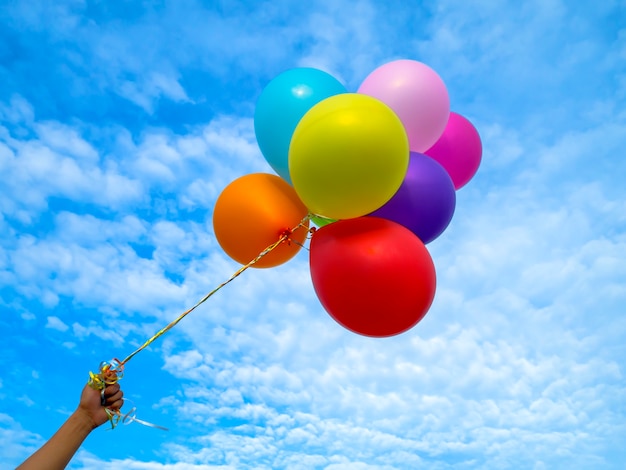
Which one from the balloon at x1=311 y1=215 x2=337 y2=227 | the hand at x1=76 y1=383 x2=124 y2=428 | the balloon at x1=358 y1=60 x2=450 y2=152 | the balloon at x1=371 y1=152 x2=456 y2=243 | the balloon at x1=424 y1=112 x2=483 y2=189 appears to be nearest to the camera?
the hand at x1=76 y1=383 x2=124 y2=428

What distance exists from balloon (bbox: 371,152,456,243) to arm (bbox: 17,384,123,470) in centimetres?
189

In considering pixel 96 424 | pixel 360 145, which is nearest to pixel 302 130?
pixel 360 145

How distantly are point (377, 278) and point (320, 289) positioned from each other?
396mm

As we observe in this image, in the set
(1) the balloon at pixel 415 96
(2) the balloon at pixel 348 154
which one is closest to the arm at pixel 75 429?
(2) the balloon at pixel 348 154

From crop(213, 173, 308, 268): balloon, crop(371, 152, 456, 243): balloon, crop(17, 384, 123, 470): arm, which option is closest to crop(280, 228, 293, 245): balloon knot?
crop(213, 173, 308, 268): balloon

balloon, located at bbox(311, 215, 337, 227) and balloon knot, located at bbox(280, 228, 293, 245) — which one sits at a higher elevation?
balloon, located at bbox(311, 215, 337, 227)

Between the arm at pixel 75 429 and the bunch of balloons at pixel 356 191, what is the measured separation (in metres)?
1.37

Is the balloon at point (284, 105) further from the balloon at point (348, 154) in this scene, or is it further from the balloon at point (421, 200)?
the balloon at point (421, 200)

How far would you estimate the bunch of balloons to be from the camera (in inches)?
113

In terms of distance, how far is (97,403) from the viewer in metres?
2.05

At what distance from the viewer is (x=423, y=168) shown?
3404mm

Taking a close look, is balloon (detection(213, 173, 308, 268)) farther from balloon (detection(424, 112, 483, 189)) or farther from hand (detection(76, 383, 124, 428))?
hand (detection(76, 383, 124, 428))

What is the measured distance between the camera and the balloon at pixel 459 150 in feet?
13.1

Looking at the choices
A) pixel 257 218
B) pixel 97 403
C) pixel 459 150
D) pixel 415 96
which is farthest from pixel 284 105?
pixel 97 403
